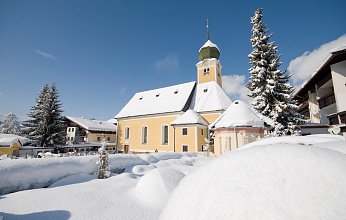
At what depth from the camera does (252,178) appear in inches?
47.1

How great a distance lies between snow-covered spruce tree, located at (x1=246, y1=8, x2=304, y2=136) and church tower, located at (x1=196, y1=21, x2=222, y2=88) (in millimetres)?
11783

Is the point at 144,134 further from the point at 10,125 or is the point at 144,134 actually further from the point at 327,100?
the point at 10,125

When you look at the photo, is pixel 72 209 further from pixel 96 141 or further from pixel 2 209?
pixel 96 141

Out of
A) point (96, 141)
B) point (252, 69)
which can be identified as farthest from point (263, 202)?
point (96, 141)

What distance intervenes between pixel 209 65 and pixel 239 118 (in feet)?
52.9

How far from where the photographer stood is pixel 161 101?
27.7m

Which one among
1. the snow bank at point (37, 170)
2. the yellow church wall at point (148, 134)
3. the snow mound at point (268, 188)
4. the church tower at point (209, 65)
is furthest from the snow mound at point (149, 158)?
the church tower at point (209, 65)

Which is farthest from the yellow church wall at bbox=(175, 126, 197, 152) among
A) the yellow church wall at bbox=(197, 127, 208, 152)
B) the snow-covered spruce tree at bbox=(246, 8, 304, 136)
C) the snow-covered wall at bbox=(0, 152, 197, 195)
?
the snow-covered wall at bbox=(0, 152, 197, 195)

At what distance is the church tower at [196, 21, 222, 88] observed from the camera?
27750 millimetres

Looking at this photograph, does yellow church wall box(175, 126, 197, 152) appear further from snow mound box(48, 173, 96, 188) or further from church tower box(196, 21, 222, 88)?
snow mound box(48, 173, 96, 188)

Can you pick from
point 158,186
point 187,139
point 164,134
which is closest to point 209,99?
point 187,139

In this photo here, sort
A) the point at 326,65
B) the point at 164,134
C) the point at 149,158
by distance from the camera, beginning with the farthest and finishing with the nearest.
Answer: the point at 164,134
the point at 326,65
the point at 149,158

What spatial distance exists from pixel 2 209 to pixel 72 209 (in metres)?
1.59

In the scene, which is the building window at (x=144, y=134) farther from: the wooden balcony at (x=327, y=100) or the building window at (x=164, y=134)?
the wooden balcony at (x=327, y=100)
